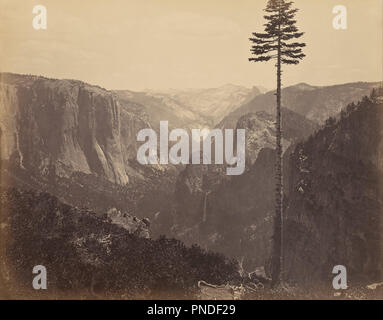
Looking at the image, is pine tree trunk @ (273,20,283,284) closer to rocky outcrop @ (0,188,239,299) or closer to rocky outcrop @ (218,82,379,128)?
rocky outcrop @ (218,82,379,128)

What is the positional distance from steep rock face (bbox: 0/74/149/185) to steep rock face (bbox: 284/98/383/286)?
9613mm

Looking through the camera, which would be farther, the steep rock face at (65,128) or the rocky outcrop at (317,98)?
the rocky outcrop at (317,98)

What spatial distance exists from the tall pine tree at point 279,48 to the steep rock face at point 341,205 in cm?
59

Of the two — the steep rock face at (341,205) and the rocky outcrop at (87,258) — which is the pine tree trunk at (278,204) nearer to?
the steep rock face at (341,205)

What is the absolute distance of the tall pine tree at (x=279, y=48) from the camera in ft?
78.6

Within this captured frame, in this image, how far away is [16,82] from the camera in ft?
82.9

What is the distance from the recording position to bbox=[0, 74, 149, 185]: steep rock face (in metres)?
25.3

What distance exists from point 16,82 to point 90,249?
9442 mm

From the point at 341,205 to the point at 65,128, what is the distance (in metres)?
15.0

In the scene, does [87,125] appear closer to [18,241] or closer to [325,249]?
[18,241]

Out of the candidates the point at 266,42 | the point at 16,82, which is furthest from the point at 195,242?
the point at 16,82

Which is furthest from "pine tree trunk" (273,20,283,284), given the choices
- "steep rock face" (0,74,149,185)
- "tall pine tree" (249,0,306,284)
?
"steep rock face" (0,74,149,185)

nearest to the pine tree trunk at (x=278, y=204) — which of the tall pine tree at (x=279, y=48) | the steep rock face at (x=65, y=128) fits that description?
the tall pine tree at (x=279, y=48)

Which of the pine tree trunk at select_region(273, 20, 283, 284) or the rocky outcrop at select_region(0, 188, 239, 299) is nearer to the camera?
the rocky outcrop at select_region(0, 188, 239, 299)
